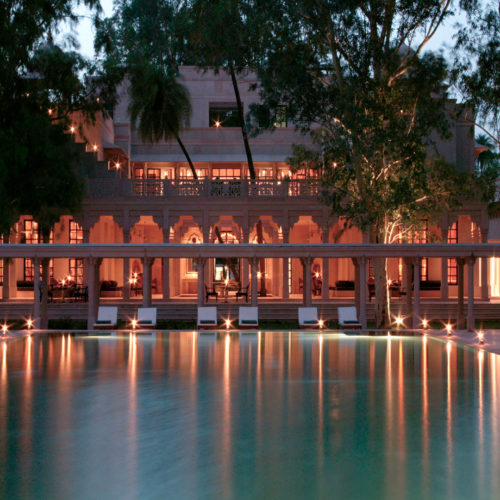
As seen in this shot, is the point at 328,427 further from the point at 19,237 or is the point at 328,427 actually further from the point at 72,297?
the point at 19,237

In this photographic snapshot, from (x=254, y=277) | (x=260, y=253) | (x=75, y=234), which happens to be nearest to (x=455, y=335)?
(x=260, y=253)

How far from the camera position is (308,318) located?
73.9ft

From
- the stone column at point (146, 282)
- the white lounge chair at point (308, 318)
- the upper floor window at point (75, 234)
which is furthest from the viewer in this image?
the upper floor window at point (75, 234)

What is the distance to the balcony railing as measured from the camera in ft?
96.0

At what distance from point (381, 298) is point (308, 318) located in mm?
3331

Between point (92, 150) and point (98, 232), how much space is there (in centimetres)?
393

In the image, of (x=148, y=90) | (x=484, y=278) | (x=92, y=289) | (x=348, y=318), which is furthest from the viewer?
(x=148, y=90)

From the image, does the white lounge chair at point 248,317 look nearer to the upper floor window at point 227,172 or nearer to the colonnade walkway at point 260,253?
the colonnade walkway at point 260,253

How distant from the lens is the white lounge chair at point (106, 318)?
72.6 ft

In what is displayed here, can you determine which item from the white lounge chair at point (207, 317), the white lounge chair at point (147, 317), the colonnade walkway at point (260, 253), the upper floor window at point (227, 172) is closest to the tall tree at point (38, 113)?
the colonnade walkway at point (260, 253)

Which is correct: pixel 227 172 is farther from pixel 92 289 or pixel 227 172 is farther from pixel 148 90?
pixel 92 289

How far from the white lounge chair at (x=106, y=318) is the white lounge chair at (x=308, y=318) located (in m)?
6.10

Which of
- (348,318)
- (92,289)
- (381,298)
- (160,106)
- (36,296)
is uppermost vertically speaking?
(160,106)

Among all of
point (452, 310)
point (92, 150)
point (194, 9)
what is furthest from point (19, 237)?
point (452, 310)
